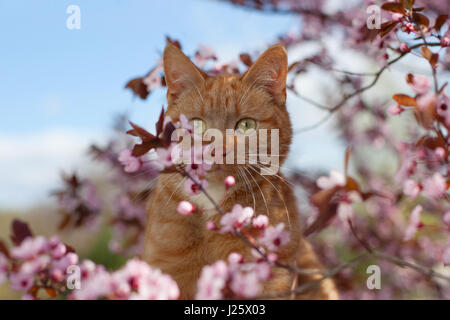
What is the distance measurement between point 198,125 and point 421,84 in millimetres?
754

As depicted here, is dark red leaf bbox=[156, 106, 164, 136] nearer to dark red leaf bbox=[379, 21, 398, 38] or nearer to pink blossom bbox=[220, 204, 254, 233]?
pink blossom bbox=[220, 204, 254, 233]

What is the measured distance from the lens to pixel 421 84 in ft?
3.60

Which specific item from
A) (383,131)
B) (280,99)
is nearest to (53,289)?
(280,99)

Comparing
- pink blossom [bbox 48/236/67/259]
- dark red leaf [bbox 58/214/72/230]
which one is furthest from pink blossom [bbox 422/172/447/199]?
dark red leaf [bbox 58/214/72/230]

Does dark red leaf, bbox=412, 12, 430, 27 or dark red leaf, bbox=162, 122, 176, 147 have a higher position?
dark red leaf, bbox=412, 12, 430, 27

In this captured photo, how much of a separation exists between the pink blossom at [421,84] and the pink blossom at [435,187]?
268 millimetres

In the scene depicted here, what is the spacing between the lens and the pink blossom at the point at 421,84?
43.1 inches

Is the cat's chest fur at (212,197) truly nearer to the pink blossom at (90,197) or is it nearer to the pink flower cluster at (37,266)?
the pink flower cluster at (37,266)

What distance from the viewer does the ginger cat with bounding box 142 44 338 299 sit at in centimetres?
129

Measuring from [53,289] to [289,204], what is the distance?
2.88 ft

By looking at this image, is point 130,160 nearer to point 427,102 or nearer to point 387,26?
point 427,102

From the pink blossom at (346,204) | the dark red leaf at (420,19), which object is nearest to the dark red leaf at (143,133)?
the pink blossom at (346,204)

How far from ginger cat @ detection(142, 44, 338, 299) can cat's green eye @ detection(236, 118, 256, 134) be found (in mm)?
14

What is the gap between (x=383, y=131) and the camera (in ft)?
11.4
